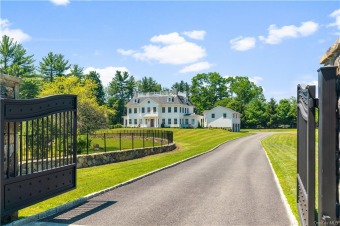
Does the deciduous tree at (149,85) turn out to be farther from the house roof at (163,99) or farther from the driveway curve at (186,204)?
the driveway curve at (186,204)

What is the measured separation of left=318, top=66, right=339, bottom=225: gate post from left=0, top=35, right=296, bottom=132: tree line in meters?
30.6

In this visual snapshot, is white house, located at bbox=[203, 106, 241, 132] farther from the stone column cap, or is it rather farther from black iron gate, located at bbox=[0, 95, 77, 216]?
the stone column cap

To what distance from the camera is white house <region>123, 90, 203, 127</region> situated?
8362 cm

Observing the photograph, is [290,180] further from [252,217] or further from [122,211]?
[122,211]

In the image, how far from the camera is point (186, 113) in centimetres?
8669

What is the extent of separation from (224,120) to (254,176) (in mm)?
66110

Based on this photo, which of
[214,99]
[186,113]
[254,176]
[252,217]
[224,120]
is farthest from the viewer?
[214,99]

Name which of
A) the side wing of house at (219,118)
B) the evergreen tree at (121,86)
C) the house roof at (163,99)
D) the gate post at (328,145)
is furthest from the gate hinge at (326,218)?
the evergreen tree at (121,86)

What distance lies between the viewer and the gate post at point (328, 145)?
4184 mm

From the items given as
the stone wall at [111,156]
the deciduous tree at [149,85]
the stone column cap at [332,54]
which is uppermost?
the deciduous tree at [149,85]

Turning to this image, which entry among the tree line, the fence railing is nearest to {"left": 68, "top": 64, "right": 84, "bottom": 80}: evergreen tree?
the tree line

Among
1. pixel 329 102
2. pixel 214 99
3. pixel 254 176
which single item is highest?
pixel 214 99

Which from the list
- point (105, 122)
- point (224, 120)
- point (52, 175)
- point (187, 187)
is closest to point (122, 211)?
point (52, 175)

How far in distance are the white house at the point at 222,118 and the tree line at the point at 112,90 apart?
10.6m
